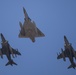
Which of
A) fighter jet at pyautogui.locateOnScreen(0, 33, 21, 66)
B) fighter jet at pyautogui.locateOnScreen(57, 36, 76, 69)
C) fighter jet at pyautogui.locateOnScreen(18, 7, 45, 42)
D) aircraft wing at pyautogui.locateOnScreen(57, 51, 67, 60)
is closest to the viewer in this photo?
fighter jet at pyautogui.locateOnScreen(18, 7, 45, 42)

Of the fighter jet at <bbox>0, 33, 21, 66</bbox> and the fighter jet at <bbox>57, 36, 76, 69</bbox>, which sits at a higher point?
the fighter jet at <bbox>0, 33, 21, 66</bbox>

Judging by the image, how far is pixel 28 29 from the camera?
202 ft

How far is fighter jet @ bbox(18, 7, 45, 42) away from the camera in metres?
60.9

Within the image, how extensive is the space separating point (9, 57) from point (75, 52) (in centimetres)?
1492

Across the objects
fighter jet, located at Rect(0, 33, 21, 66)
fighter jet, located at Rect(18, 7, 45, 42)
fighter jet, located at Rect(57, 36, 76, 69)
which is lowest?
fighter jet, located at Rect(57, 36, 76, 69)

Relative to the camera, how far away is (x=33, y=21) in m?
59.8

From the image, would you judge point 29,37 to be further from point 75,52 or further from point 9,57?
point 75,52

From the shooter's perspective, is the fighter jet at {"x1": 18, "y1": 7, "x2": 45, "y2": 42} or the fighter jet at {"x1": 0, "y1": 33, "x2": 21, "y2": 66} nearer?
the fighter jet at {"x1": 18, "y1": 7, "x2": 45, "y2": 42}

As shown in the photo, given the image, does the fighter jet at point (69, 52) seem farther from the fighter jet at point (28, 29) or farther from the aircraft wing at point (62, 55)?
the fighter jet at point (28, 29)

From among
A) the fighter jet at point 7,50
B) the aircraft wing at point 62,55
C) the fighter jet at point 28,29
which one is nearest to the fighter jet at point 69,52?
the aircraft wing at point 62,55

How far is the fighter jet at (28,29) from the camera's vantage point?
60.9 metres

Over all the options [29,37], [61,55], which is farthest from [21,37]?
[61,55]

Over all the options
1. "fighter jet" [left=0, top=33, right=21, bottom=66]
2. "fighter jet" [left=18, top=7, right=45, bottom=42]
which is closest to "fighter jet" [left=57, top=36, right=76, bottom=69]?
"fighter jet" [left=18, top=7, right=45, bottom=42]

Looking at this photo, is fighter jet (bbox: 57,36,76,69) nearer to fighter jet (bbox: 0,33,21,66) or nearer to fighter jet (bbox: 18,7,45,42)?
fighter jet (bbox: 18,7,45,42)
